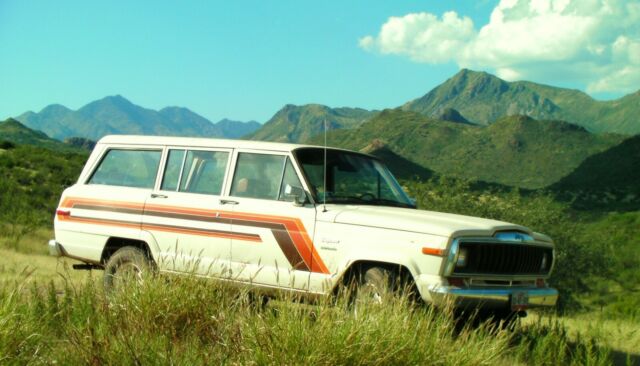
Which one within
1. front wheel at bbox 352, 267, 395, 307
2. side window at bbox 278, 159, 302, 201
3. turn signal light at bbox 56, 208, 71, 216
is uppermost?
side window at bbox 278, 159, 302, 201

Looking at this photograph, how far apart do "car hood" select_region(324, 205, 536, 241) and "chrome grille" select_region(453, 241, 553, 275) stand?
5.2 inches

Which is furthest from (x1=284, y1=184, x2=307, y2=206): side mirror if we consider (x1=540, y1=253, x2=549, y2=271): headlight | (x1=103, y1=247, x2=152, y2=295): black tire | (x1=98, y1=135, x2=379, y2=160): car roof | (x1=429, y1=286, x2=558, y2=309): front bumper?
(x1=540, y1=253, x2=549, y2=271): headlight

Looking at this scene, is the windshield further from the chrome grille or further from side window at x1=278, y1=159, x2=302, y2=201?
the chrome grille

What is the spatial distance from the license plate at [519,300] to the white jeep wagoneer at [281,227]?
0.01m

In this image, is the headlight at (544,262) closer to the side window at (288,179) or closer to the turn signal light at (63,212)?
the side window at (288,179)

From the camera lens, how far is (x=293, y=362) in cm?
417

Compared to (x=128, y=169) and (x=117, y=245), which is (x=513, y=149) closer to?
(x=128, y=169)

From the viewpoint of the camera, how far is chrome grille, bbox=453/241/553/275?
248 inches

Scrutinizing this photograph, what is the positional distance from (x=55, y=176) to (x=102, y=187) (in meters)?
42.8

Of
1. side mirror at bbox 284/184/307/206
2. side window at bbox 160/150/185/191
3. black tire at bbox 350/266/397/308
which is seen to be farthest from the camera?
side window at bbox 160/150/185/191

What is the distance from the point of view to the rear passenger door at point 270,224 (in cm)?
682

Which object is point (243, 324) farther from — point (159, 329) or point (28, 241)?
point (28, 241)

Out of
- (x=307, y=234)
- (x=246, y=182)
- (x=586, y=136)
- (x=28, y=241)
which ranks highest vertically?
(x=586, y=136)

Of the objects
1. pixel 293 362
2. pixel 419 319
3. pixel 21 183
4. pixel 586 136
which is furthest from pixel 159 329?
pixel 586 136
